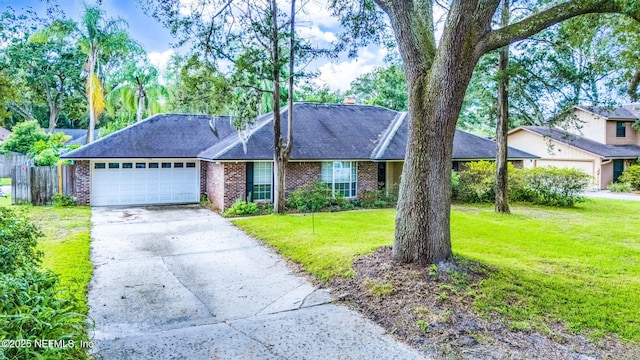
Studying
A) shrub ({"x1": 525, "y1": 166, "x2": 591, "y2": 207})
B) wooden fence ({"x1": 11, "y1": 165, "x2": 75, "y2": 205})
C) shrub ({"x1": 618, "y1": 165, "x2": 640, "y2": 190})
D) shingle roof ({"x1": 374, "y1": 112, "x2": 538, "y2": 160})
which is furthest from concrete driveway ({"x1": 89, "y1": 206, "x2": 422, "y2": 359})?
shrub ({"x1": 618, "y1": 165, "x2": 640, "y2": 190})

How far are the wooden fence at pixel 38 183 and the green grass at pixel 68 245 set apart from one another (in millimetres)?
960

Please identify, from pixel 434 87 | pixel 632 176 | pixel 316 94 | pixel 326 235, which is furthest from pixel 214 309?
pixel 632 176

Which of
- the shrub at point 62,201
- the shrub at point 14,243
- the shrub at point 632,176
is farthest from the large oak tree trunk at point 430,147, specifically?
the shrub at point 632,176

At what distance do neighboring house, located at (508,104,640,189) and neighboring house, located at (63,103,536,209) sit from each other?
9.60 meters

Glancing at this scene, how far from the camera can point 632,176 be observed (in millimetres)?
25406

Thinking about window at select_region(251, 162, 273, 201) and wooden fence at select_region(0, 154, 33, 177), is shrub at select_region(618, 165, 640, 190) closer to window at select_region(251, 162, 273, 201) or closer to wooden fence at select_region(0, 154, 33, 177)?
window at select_region(251, 162, 273, 201)

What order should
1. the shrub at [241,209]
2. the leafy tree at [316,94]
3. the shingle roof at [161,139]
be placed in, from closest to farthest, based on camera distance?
the leafy tree at [316,94]
the shrub at [241,209]
the shingle roof at [161,139]

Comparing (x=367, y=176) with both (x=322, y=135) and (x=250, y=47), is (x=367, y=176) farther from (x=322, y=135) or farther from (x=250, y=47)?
(x=250, y=47)

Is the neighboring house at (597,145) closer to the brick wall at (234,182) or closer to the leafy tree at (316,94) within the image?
the leafy tree at (316,94)

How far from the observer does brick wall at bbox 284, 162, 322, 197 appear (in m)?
17.4

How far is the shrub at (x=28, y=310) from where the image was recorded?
3.30m

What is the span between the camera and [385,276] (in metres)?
7.01

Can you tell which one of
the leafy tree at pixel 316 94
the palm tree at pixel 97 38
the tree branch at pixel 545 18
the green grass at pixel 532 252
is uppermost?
the palm tree at pixel 97 38

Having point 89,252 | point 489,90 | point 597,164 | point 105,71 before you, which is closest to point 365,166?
point 489,90
